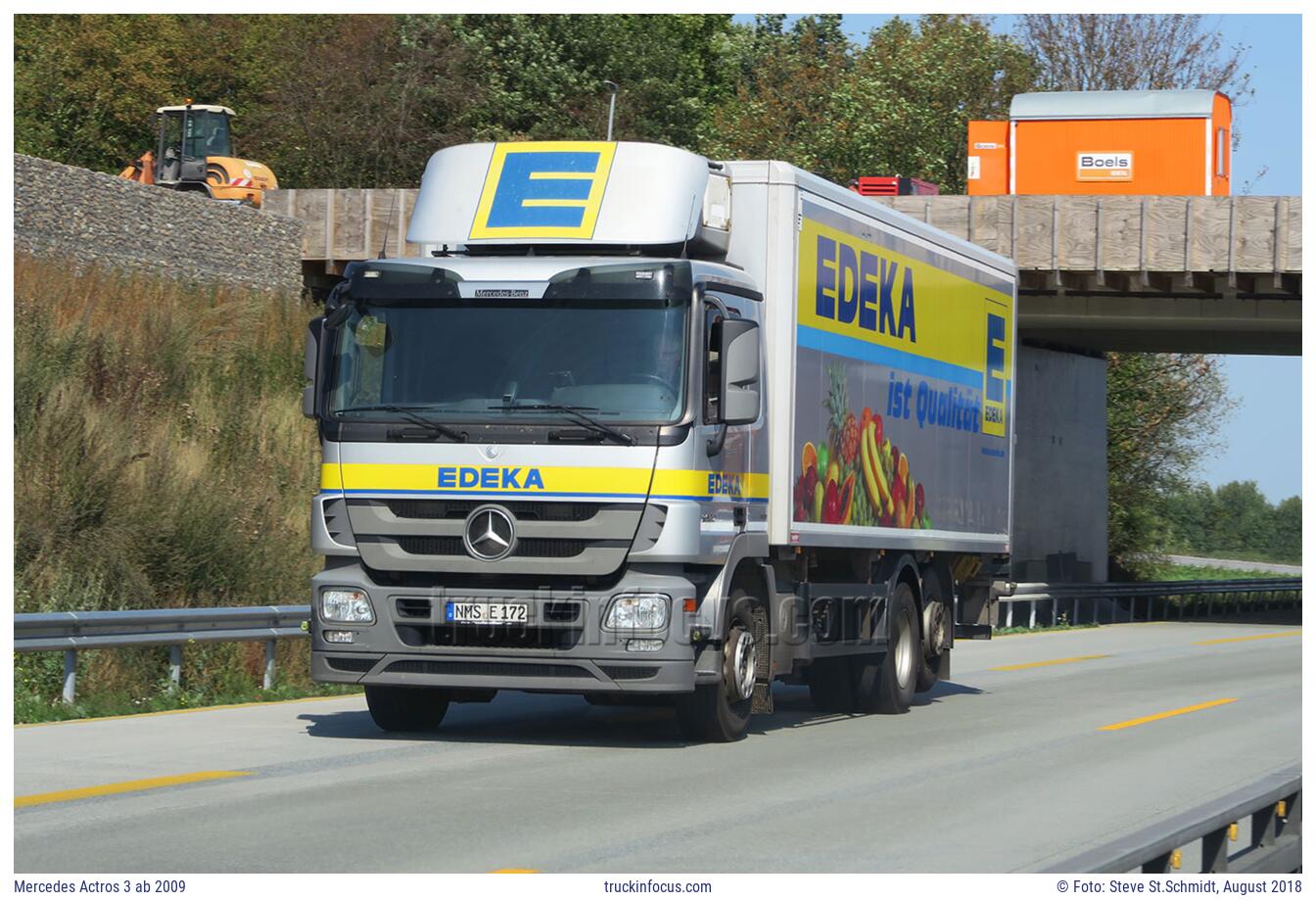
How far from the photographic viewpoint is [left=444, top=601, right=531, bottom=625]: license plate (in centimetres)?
1260

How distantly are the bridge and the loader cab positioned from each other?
19.9 feet

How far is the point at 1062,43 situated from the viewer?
64.8 metres

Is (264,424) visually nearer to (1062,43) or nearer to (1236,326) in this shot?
(1236,326)

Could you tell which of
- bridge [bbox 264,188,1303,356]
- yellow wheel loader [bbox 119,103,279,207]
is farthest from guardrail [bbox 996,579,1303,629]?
yellow wheel loader [bbox 119,103,279,207]

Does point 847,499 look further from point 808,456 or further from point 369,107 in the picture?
point 369,107

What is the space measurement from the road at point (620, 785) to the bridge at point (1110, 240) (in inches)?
629

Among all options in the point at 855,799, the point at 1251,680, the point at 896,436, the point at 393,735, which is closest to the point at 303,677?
the point at 393,735

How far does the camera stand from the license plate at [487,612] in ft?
41.3

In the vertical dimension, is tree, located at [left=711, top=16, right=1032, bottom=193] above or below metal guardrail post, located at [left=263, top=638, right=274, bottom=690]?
above

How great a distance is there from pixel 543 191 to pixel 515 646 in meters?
3.00

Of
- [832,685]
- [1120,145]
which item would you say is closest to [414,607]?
[832,685]

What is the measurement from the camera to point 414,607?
12836 mm

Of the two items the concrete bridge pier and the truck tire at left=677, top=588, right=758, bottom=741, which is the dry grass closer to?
the truck tire at left=677, top=588, right=758, bottom=741
